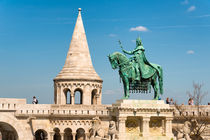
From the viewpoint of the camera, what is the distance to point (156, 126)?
2017cm

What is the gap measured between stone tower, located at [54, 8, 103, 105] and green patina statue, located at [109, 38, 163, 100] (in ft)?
41.3

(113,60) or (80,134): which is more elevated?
(113,60)

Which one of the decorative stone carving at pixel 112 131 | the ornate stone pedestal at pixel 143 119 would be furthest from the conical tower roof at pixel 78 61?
the decorative stone carving at pixel 112 131

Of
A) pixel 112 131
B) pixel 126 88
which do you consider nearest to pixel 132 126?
pixel 112 131

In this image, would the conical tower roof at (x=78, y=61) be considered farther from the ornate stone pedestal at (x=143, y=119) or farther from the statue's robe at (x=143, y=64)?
the statue's robe at (x=143, y=64)

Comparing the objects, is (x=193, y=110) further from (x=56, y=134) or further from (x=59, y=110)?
(x=56, y=134)

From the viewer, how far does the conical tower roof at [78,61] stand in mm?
32250

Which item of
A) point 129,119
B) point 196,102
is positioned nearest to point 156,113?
point 129,119

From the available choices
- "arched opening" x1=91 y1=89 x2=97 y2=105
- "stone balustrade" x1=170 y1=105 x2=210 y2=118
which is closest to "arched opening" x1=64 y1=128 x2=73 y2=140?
"arched opening" x1=91 y1=89 x2=97 y2=105

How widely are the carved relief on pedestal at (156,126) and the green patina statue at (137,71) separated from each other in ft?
3.75

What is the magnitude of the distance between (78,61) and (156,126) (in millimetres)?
14002

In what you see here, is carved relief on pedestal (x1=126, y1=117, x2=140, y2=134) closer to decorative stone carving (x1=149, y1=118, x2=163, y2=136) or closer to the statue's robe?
decorative stone carving (x1=149, y1=118, x2=163, y2=136)

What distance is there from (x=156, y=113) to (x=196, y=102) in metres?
8.70

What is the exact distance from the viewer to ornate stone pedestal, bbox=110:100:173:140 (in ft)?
63.8
